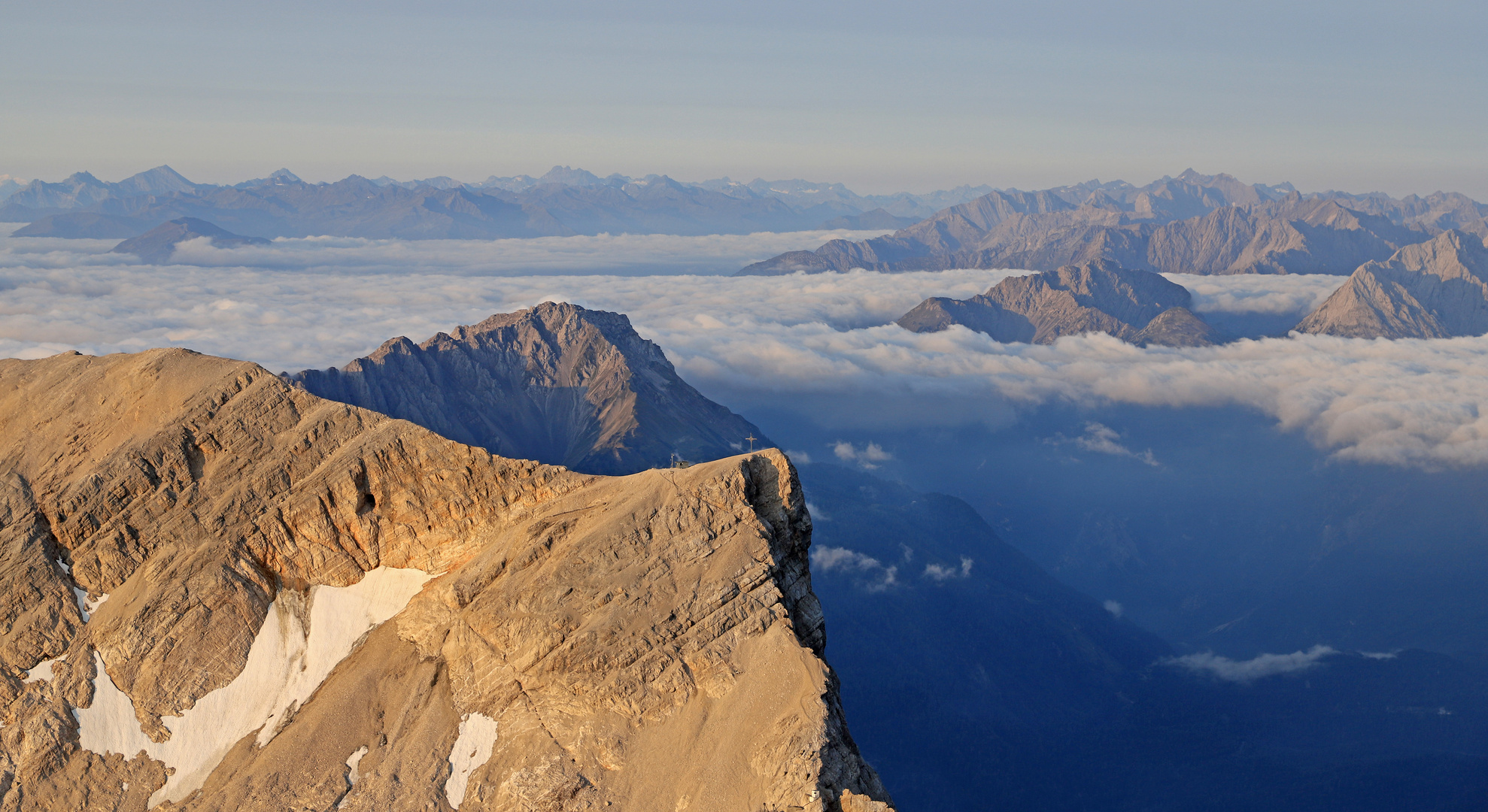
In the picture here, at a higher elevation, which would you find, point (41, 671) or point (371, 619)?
point (371, 619)

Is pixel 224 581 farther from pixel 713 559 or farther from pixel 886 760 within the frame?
pixel 886 760

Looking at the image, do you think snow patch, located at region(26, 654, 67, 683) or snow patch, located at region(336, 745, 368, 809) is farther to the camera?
snow patch, located at region(26, 654, 67, 683)

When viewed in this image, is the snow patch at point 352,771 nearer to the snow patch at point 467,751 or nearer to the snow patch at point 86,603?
the snow patch at point 467,751

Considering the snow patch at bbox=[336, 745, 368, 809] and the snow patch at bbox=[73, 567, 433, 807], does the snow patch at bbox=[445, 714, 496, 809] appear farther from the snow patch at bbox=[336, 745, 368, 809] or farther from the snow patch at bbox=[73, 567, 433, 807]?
the snow patch at bbox=[73, 567, 433, 807]

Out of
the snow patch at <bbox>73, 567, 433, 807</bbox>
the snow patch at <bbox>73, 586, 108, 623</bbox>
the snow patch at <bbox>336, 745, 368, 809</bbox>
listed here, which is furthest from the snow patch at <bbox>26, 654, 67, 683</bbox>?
the snow patch at <bbox>336, 745, 368, 809</bbox>

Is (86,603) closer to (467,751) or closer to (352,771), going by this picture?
(352,771)

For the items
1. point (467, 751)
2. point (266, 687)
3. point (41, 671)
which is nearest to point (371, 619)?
point (266, 687)

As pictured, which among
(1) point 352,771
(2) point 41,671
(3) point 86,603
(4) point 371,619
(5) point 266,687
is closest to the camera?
(1) point 352,771

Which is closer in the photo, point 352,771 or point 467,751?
point 467,751
